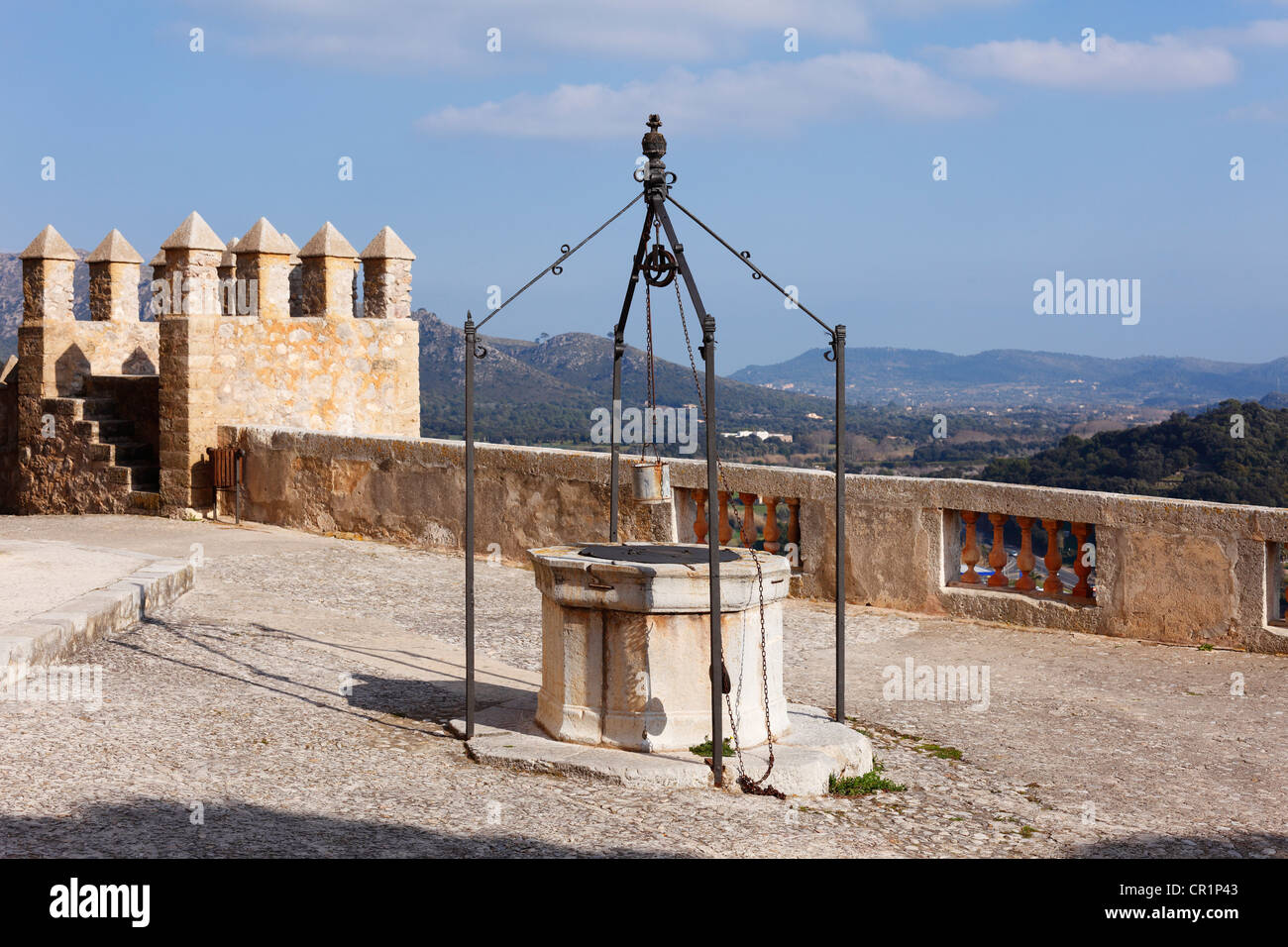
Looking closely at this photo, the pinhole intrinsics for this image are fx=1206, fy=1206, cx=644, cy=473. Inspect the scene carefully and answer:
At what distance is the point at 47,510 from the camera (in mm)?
14398

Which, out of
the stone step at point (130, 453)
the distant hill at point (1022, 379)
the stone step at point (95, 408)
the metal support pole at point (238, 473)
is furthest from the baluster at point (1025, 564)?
the distant hill at point (1022, 379)

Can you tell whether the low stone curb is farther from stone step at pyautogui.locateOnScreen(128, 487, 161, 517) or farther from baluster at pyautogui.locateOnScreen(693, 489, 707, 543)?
stone step at pyautogui.locateOnScreen(128, 487, 161, 517)

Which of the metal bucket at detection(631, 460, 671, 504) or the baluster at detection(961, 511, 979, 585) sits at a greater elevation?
the metal bucket at detection(631, 460, 671, 504)

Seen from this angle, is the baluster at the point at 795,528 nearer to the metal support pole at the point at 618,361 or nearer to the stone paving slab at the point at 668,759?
the metal support pole at the point at 618,361

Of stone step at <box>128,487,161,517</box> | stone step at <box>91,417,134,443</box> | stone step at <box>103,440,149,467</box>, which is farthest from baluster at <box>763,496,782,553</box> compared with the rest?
stone step at <box>91,417,134,443</box>

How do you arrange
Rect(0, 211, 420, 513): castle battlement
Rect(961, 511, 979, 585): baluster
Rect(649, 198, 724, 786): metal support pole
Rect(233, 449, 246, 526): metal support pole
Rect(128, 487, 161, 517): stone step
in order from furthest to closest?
Rect(128, 487, 161, 517): stone step, Rect(0, 211, 420, 513): castle battlement, Rect(233, 449, 246, 526): metal support pole, Rect(961, 511, 979, 585): baluster, Rect(649, 198, 724, 786): metal support pole

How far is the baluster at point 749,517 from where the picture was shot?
9.25 meters

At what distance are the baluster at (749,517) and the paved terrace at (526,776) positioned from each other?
94 centimetres

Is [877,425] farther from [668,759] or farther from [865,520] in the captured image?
[668,759]

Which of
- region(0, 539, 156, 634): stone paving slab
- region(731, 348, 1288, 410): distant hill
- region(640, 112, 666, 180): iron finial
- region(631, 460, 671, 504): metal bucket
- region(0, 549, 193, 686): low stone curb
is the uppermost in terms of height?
region(731, 348, 1288, 410): distant hill

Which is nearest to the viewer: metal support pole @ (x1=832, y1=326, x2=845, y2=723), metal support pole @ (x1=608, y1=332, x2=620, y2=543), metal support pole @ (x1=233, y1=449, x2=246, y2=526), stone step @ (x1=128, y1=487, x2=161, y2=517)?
metal support pole @ (x1=832, y1=326, x2=845, y2=723)

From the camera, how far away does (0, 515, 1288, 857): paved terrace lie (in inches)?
166

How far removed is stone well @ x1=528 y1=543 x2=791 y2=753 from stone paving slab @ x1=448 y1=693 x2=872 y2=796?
109mm
